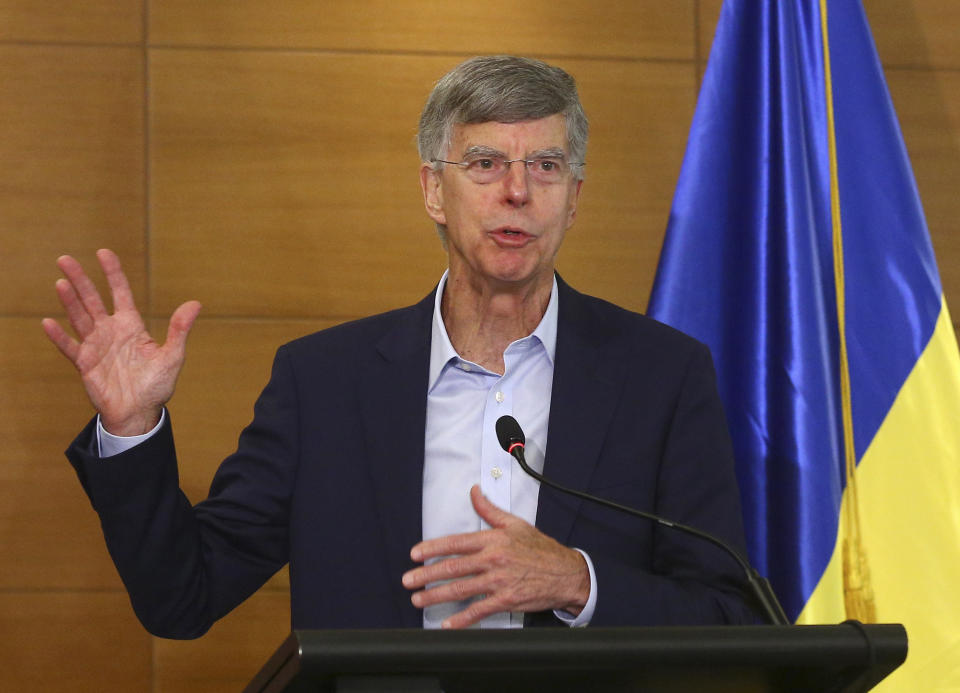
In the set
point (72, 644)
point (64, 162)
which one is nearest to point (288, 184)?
point (64, 162)

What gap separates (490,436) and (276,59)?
156 cm

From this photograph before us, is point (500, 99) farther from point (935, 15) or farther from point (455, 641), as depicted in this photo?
point (935, 15)

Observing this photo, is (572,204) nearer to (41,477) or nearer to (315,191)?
(315,191)

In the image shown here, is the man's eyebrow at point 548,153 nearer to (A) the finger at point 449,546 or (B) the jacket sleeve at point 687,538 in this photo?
(B) the jacket sleeve at point 687,538

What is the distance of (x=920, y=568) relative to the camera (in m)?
2.51

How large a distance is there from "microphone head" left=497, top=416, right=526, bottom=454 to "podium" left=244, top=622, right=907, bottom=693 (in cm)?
47

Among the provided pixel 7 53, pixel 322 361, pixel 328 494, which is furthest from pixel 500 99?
pixel 7 53

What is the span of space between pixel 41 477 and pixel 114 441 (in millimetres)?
1477

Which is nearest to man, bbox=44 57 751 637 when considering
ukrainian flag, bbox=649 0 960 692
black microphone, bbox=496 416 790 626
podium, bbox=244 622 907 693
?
black microphone, bbox=496 416 790 626

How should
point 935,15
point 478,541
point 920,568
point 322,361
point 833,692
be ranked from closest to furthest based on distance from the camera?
1. point 833,692
2. point 478,541
3. point 322,361
4. point 920,568
5. point 935,15

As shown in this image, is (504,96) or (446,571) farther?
(504,96)

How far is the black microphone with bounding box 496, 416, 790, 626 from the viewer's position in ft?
4.66

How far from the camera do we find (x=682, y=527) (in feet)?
4.72

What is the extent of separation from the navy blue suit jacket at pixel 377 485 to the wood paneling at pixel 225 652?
113 cm
